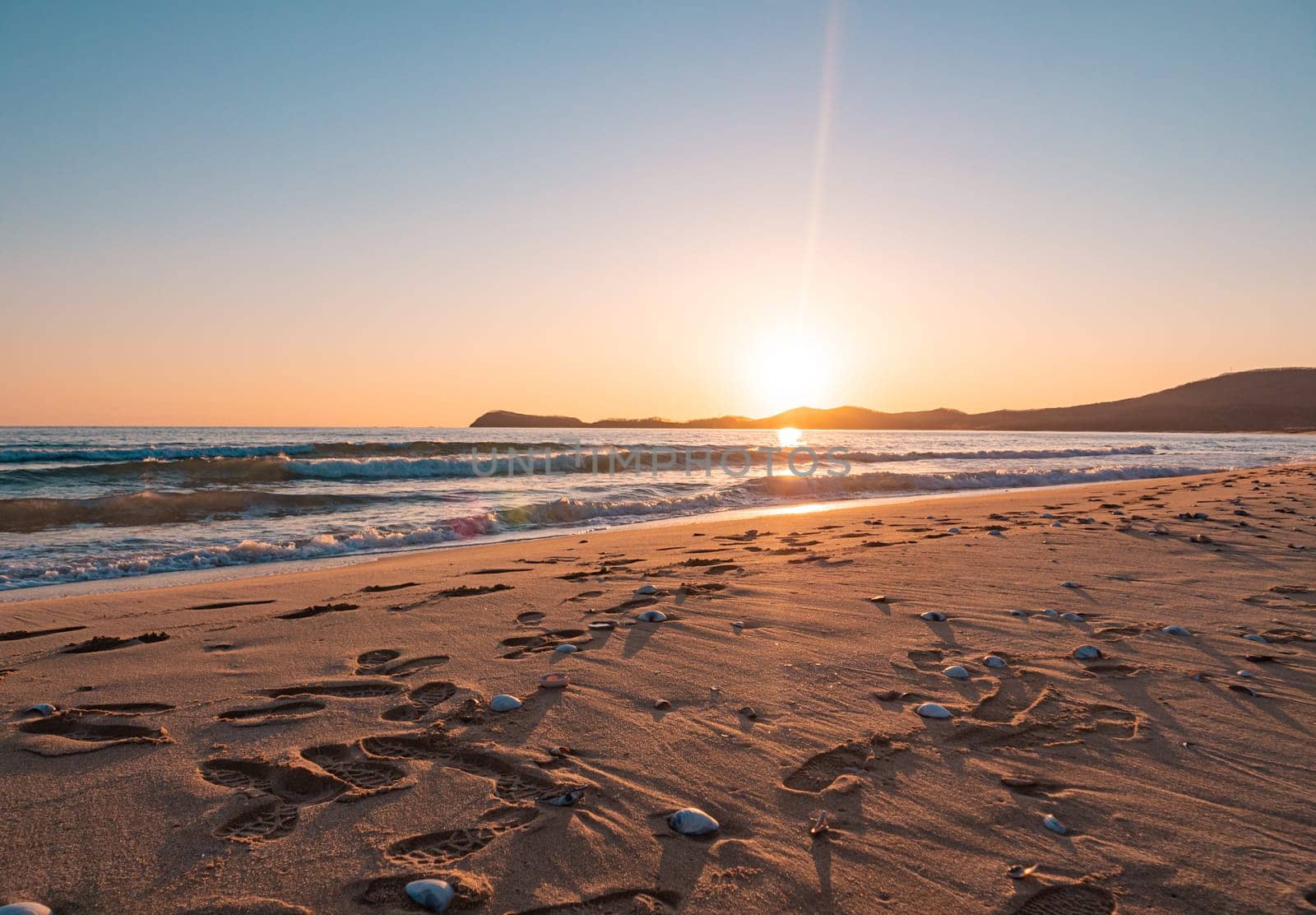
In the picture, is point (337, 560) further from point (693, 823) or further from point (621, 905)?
point (621, 905)

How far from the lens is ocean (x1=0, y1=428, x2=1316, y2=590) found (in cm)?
849

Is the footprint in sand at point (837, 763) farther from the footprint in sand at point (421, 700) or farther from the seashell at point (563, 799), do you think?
the footprint in sand at point (421, 700)

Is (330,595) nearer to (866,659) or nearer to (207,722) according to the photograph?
(207,722)

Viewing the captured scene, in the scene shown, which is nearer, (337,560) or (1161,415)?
(337,560)

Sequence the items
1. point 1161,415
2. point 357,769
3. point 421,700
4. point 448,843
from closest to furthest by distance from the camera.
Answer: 1. point 448,843
2. point 357,769
3. point 421,700
4. point 1161,415

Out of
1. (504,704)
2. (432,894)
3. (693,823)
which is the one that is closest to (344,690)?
(504,704)

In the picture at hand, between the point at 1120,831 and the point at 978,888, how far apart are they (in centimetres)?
54

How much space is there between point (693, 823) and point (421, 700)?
4.87ft

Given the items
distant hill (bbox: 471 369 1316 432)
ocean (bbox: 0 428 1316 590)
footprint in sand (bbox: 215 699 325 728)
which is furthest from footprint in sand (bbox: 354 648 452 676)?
distant hill (bbox: 471 369 1316 432)

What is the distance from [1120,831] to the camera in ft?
6.39

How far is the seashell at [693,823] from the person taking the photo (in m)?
1.94

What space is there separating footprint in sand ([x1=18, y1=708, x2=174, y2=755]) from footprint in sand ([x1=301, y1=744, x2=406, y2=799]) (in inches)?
23.8

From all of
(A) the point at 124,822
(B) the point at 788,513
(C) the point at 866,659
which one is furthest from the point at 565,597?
(B) the point at 788,513

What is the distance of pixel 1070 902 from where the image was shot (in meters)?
1.66
